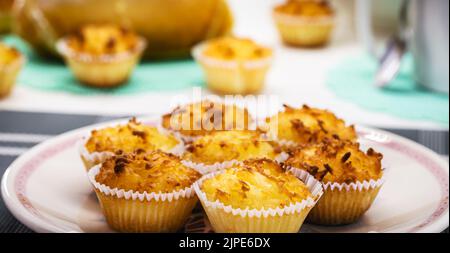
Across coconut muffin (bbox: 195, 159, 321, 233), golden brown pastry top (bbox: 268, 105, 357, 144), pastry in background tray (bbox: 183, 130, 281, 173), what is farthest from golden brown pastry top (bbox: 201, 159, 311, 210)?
golden brown pastry top (bbox: 268, 105, 357, 144)

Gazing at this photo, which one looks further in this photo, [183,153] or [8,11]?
[8,11]

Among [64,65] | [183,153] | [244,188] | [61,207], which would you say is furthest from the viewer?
[64,65]

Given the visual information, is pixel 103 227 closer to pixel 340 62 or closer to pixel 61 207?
pixel 61 207

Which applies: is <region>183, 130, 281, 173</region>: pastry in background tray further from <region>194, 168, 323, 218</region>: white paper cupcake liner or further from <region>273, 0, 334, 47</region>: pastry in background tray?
<region>273, 0, 334, 47</region>: pastry in background tray

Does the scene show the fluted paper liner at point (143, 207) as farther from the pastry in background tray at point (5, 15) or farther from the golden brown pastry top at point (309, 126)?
the pastry in background tray at point (5, 15)

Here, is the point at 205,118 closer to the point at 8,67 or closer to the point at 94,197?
the point at 94,197
